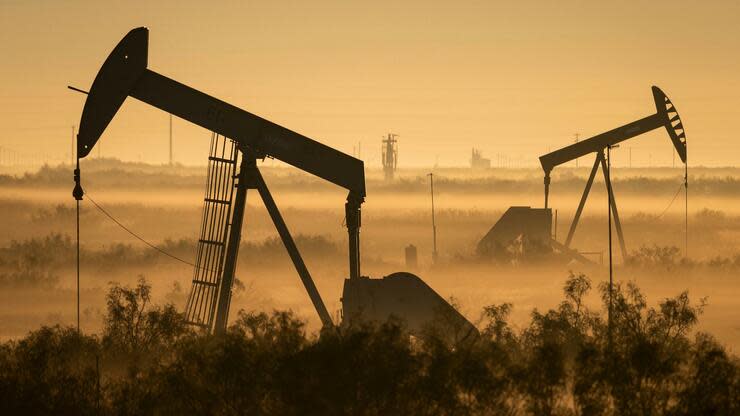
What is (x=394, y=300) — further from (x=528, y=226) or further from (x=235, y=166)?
(x=528, y=226)

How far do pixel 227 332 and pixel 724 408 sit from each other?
14248 millimetres

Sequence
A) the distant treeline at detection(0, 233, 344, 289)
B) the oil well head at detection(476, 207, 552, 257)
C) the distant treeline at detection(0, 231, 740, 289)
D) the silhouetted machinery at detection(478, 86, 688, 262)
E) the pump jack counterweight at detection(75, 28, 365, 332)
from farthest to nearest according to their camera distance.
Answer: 1. the distant treeline at detection(0, 233, 344, 289)
2. the distant treeline at detection(0, 231, 740, 289)
3. the oil well head at detection(476, 207, 552, 257)
4. the silhouetted machinery at detection(478, 86, 688, 262)
5. the pump jack counterweight at detection(75, 28, 365, 332)

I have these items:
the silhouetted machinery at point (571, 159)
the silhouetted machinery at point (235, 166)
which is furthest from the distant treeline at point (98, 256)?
the silhouetted machinery at point (235, 166)

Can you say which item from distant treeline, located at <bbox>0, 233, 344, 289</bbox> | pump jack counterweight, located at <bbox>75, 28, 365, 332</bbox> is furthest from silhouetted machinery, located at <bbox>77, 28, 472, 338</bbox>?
distant treeline, located at <bbox>0, 233, 344, 289</bbox>

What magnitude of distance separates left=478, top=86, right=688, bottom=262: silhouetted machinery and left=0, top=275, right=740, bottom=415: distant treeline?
1136 inches

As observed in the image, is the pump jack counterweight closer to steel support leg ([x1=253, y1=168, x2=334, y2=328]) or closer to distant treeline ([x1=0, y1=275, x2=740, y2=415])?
steel support leg ([x1=253, y1=168, x2=334, y2=328])

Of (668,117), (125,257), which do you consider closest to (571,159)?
(668,117)

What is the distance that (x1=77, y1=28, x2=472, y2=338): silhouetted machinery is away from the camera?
4788 centimetres

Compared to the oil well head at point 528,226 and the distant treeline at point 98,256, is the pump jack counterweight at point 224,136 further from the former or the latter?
the distant treeline at point 98,256

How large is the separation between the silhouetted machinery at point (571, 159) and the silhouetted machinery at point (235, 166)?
79.6 feet

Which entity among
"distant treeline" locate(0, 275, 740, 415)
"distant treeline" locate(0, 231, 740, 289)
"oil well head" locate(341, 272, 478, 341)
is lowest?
"distant treeline" locate(0, 275, 740, 415)

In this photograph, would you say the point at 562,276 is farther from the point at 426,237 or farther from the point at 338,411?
the point at 426,237

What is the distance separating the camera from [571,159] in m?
86.0

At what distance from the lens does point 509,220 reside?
9269cm
